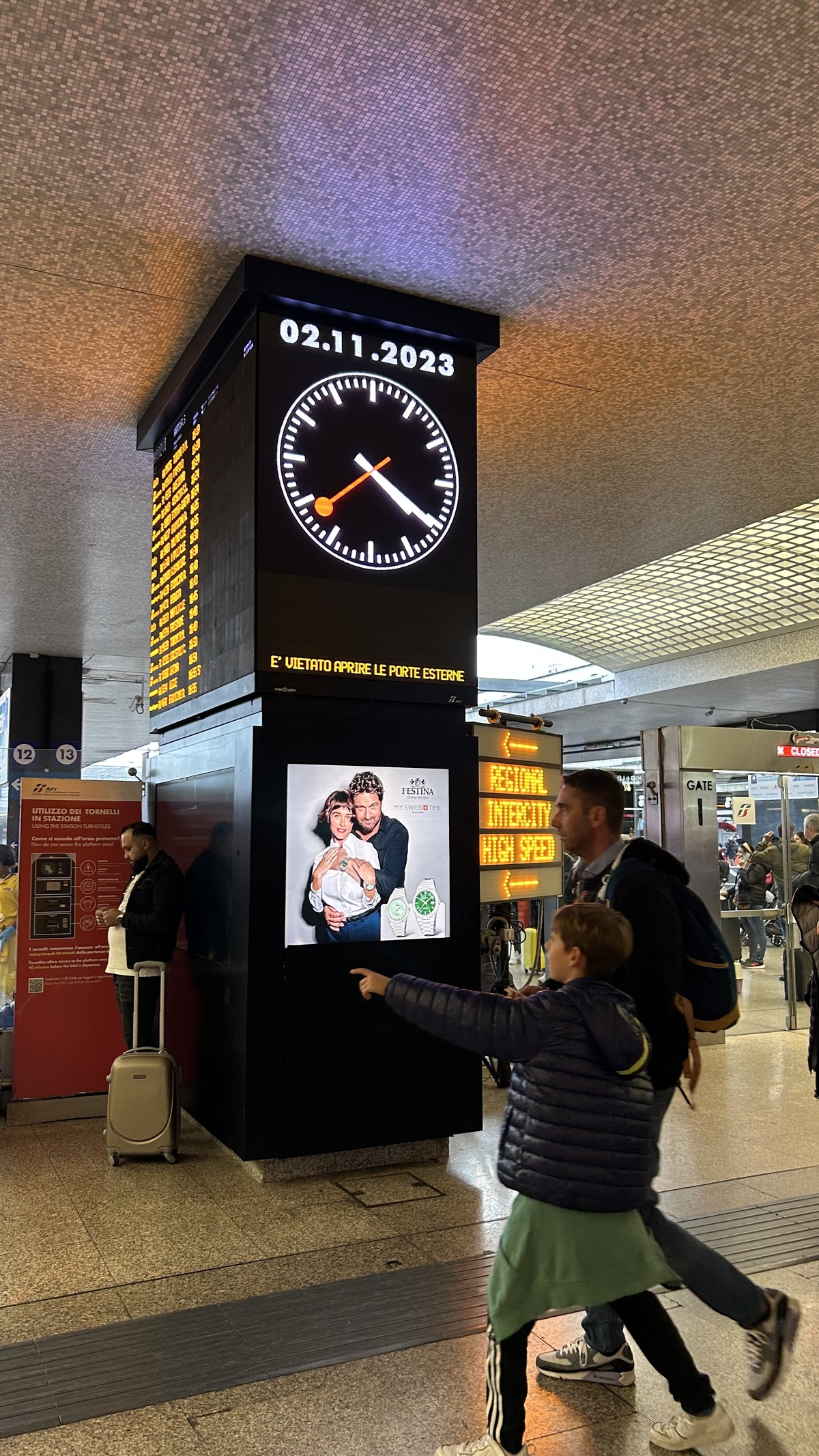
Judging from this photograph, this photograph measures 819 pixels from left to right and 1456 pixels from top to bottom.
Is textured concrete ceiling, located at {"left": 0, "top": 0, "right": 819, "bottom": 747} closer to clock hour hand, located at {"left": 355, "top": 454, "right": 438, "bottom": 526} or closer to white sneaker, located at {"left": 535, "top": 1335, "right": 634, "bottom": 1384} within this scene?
clock hour hand, located at {"left": 355, "top": 454, "right": 438, "bottom": 526}

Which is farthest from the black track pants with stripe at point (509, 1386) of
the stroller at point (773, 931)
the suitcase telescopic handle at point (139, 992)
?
the stroller at point (773, 931)

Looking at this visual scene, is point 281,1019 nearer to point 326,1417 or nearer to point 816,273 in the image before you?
point 326,1417

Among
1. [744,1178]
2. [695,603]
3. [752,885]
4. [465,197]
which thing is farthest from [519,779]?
[695,603]

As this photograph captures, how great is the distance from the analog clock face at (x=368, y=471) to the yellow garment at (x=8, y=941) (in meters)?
3.39

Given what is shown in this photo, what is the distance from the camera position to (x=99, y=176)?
165 inches

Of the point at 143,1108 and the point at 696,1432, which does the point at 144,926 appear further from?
the point at 696,1432

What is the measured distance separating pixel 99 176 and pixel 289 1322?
4181 mm

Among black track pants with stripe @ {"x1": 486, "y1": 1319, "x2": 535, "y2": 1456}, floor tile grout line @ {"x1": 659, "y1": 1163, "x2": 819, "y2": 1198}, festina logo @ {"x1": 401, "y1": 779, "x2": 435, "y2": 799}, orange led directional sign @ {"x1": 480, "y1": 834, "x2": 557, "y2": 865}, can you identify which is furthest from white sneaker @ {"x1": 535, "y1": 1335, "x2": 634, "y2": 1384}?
orange led directional sign @ {"x1": 480, "y1": 834, "x2": 557, "y2": 865}

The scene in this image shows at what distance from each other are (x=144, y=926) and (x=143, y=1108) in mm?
979

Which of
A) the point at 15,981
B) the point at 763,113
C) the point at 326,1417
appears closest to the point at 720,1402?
the point at 326,1417

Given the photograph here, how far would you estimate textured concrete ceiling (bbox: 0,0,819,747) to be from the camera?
3500mm

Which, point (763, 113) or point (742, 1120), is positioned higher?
point (763, 113)

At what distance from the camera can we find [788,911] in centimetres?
A: 998

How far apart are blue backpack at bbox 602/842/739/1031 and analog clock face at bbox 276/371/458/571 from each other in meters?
2.62
